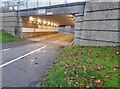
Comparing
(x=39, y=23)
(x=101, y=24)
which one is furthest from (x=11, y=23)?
(x=101, y=24)

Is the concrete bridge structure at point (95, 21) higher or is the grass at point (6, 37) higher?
the concrete bridge structure at point (95, 21)

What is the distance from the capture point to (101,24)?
14.2m

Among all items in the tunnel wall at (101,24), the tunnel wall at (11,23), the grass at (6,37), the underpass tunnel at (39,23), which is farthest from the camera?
the tunnel wall at (11,23)

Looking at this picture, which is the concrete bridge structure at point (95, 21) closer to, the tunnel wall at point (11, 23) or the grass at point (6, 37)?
the grass at point (6, 37)

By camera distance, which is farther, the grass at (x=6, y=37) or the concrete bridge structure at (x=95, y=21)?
the grass at (x=6, y=37)

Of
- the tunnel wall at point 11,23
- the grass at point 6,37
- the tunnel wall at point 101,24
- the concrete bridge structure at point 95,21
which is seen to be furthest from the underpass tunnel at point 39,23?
the tunnel wall at point 101,24

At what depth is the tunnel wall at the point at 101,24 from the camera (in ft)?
42.7

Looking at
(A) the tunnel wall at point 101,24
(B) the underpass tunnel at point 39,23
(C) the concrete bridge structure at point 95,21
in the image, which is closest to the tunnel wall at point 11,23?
(B) the underpass tunnel at point 39,23

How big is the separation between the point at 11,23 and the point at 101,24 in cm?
1690

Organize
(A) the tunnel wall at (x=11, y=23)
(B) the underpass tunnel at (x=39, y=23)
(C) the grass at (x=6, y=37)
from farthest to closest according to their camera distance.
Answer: (A) the tunnel wall at (x=11, y=23)
(B) the underpass tunnel at (x=39, y=23)
(C) the grass at (x=6, y=37)

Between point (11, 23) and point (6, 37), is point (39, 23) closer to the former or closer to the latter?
point (11, 23)

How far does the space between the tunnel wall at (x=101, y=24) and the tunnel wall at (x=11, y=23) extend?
13.7 meters

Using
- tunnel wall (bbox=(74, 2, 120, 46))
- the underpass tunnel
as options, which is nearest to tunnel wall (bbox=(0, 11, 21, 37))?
the underpass tunnel

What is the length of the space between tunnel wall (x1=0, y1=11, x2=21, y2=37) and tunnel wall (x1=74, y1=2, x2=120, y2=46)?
1367cm
